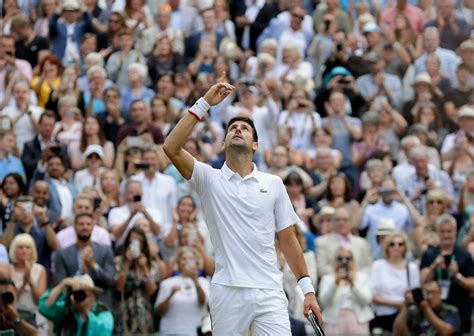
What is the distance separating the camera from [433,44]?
800 inches

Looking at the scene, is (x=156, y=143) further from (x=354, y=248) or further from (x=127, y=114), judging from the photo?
(x=354, y=248)

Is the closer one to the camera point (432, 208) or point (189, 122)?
point (189, 122)

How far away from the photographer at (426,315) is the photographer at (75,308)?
313cm

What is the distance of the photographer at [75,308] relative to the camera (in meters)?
14.0

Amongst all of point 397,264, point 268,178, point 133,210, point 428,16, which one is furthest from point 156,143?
point 268,178

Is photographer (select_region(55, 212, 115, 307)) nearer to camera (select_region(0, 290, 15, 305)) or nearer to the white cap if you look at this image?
camera (select_region(0, 290, 15, 305))

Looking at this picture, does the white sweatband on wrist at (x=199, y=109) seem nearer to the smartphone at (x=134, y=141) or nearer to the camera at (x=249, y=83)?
the smartphone at (x=134, y=141)

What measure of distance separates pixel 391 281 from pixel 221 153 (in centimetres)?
338

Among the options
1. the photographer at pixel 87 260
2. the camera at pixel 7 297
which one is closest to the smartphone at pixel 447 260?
the photographer at pixel 87 260

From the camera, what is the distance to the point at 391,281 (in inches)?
613

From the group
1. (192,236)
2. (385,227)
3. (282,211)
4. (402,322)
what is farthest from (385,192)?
(282,211)

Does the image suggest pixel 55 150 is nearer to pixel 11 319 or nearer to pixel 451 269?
pixel 11 319

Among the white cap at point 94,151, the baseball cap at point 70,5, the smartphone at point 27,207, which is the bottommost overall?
the smartphone at point 27,207

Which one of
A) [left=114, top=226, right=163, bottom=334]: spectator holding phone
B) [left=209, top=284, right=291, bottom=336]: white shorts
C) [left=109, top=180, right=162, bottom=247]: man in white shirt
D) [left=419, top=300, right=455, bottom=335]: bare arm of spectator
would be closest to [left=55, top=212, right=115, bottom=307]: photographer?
[left=114, top=226, right=163, bottom=334]: spectator holding phone
